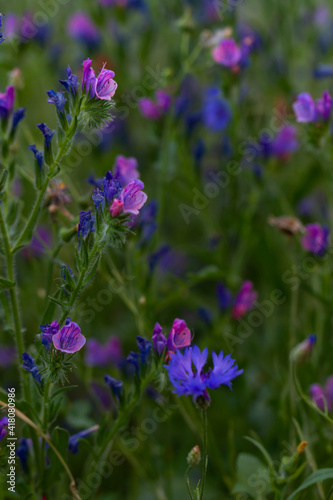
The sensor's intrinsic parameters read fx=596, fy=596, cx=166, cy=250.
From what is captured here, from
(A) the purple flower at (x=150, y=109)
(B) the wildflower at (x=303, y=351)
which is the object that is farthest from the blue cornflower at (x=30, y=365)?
(A) the purple flower at (x=150, y=109)

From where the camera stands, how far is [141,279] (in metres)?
1.18

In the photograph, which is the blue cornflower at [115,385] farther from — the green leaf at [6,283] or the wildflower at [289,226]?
the wildflower at [289,226]

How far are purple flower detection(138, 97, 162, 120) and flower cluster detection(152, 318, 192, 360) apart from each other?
73 cm

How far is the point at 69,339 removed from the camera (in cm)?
72

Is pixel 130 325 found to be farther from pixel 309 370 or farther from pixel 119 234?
pixel 119 234

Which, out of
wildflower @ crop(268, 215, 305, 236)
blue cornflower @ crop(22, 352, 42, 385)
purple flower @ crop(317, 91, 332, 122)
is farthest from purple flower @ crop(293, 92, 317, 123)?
blue cornflower @ crop(22, 352, 42, 385)

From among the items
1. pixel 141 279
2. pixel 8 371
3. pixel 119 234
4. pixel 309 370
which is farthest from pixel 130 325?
pixel 119 234

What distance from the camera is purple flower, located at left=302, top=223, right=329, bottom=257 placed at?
3.85 feet

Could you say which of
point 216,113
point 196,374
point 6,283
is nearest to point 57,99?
point 6,283

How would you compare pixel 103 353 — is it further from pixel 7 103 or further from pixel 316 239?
pixel 7 103

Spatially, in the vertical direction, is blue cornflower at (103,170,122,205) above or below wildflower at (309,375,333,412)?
above

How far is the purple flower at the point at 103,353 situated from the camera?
4.43ft

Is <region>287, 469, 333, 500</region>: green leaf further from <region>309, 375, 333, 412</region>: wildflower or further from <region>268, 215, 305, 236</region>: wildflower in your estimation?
<region>268, 215, 305, 236</region>: wildflower

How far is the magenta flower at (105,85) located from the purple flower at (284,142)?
33.2 inches
